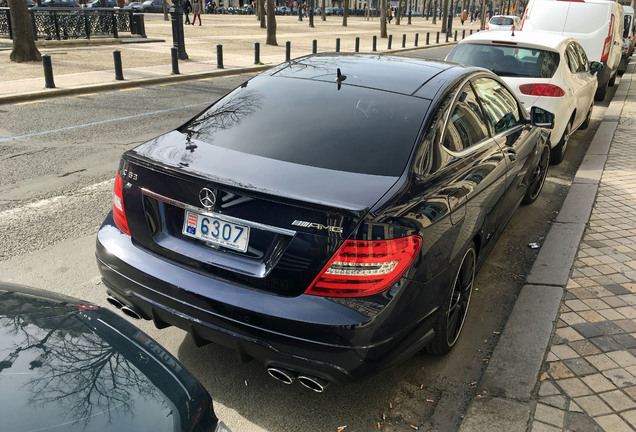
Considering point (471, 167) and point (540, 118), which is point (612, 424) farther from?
point (540, 118)

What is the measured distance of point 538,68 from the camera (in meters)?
7.34

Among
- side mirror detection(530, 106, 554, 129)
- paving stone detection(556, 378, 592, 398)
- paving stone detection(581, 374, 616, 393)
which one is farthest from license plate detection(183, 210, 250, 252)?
side mirror detection(530, 106, 554, 129)

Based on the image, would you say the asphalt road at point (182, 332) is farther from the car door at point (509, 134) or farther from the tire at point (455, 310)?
the car door at point (509, 134)

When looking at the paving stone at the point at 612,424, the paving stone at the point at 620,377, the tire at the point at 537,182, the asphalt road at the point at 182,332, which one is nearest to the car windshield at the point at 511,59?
the asphalt road at the point at 182,332

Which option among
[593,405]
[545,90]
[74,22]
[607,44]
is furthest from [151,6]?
[593,405]

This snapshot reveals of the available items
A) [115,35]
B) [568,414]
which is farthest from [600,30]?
[115,35]

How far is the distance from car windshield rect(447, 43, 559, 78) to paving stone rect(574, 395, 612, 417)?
5.31 m

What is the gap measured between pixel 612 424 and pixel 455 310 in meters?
0.97

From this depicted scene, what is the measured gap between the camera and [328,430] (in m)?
2.79

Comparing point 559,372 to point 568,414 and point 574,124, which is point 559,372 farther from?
point 574,124

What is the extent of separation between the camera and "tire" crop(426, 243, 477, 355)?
3.11m

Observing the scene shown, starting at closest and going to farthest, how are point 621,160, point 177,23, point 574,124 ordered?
1. point 621,160
2. point 574,124
3. point 177,23

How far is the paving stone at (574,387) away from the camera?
2979 millimetres

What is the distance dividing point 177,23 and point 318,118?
16.7m
